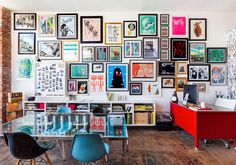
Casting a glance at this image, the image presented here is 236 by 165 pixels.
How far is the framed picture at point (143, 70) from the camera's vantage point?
571 cm

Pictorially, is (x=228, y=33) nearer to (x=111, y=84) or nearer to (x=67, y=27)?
(x=111, y=84)

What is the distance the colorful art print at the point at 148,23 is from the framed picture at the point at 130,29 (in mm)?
181

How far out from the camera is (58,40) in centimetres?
578

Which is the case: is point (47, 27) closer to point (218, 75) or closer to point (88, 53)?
point (88, 53)

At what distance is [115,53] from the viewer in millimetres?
5738

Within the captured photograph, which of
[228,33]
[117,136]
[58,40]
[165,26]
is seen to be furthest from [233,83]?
[58,40]

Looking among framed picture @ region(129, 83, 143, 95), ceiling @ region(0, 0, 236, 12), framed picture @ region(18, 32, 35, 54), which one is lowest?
framed picture @ region(129, 83, 143, 95)

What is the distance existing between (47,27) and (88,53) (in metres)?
1.48

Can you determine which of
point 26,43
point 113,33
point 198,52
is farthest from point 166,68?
point 26,43

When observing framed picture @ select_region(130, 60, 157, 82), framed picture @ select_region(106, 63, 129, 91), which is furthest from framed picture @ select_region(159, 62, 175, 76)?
framed picture @ select_region(106, 63, 129, 91)

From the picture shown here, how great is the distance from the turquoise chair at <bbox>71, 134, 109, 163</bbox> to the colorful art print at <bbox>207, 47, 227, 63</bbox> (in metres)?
4.69

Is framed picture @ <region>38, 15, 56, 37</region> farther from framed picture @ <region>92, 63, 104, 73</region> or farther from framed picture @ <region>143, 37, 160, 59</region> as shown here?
framed picture @ <region>143, 37, 160, 59</region>

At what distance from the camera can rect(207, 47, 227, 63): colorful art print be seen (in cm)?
569

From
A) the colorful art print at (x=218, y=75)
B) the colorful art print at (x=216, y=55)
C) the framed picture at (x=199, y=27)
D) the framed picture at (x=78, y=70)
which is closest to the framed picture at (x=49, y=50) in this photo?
the framed picture at (x=78, y=70)
